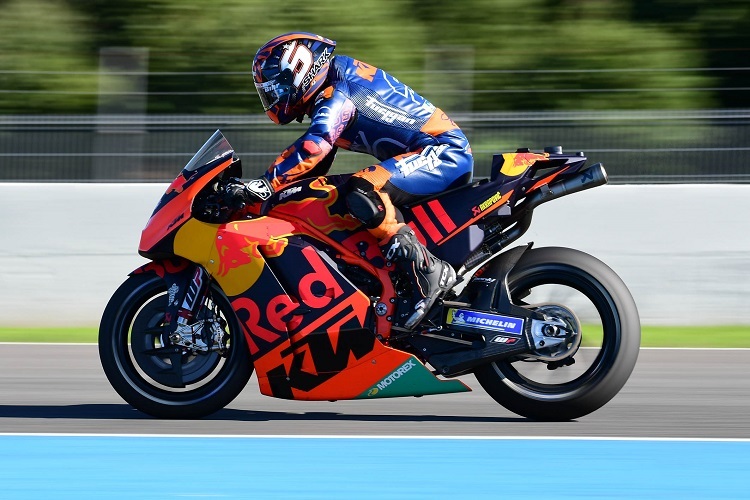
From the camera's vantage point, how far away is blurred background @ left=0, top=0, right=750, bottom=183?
9828 millimetres

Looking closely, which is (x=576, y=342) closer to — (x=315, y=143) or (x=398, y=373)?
(x=398, y=373)

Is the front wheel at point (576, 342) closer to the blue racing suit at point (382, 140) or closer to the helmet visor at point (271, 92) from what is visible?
the blue racing suit at point (382, 140)

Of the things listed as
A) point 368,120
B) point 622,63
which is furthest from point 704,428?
point 622,63

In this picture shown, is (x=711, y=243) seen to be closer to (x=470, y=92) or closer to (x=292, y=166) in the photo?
(x=470, y=92)

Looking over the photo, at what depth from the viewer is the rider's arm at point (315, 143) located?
5570 mm

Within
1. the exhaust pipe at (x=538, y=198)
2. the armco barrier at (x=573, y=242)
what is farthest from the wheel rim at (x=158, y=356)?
the armco barrier at (x=573, y=242)

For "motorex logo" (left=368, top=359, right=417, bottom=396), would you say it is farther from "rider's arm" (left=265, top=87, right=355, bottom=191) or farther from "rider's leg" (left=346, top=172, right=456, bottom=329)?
"rider's arm" (left=265, top=87, right=355, bottom=191)

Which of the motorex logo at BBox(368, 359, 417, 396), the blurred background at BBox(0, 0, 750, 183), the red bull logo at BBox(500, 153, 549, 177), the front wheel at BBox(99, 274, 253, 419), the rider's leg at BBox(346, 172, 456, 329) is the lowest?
the motorex logo at BBox(368, 359, 417, 396)

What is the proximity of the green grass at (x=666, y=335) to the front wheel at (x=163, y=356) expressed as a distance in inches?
130

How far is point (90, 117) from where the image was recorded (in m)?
10.1

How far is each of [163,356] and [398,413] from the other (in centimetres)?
114

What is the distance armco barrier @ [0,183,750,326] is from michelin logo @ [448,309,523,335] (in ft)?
11.9

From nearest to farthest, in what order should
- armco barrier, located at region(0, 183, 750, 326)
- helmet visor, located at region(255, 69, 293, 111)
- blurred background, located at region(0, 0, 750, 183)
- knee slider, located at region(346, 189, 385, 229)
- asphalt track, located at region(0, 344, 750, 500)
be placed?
asphalt track, located at region(0, 344, 750, 500) < knee slider, located at region(346, 189, 385, 229) < helmet visor, located at region(255, 69, 293, 111) < armco barrier, located at region(0, 183, 750, 326) < blurred background, located at region(0, 0, 750, 183)

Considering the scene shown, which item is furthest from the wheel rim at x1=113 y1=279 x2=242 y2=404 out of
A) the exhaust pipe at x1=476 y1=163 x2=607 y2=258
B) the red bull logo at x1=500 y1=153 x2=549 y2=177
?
the red bull logo at x1=500 y1=153 x2=549 y2=177
